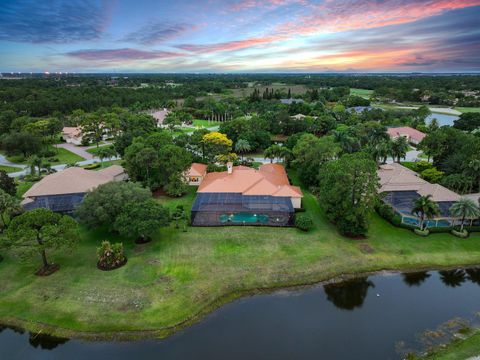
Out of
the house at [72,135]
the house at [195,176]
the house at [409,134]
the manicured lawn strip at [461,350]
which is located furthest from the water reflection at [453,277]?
the house at [72,135]

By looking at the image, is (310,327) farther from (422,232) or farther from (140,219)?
(422,232)

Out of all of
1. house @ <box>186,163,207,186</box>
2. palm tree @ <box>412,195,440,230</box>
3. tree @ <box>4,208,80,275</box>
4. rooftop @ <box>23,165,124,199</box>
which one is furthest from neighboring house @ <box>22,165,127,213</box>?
palm tree @ <box>412,195,440,230</box>

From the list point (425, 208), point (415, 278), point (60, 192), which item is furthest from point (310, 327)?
point (60, 192)

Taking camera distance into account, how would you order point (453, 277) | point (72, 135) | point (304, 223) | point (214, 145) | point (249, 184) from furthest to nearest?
point (72, 135) → point (214, 145) → point (249, 184) → point (304, 223) → point (453, 277)

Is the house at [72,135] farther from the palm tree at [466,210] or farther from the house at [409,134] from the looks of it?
the house at [409,134]

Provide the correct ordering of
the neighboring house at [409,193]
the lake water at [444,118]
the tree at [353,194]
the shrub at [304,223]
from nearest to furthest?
the tree at [353,194] < the shrub at [304,223] < the neighboring house at [409,193] < the lake water at [444,118]
